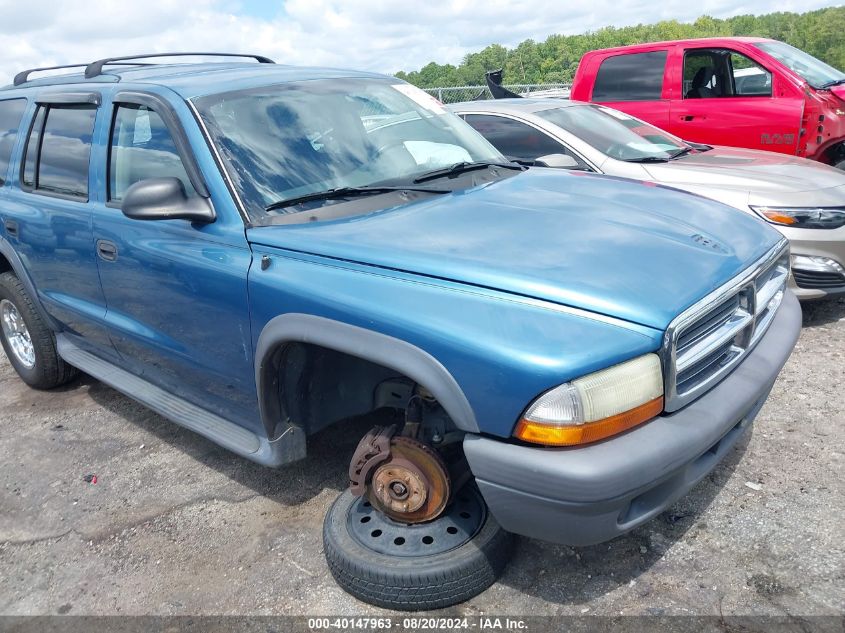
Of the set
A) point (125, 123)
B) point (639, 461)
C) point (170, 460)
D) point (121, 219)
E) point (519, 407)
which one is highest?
point (125, 123)

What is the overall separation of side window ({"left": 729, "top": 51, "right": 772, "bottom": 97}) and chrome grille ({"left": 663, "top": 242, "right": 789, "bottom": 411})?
5.19 metres

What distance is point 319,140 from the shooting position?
3.03 meters

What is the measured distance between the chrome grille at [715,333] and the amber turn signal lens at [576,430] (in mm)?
162

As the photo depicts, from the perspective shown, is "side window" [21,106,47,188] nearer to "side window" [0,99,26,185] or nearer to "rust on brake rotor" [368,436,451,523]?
"side window" [0,99,26,185]

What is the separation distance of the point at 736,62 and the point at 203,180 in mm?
6478

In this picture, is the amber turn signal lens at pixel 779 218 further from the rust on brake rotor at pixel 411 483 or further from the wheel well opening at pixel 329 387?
the rust on brake rotor at pixel 411 483

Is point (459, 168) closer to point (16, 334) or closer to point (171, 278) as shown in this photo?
point (171, 278)

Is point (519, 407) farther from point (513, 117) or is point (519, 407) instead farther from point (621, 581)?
point (513, 117)

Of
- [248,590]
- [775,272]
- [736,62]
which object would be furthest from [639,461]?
[736,62]

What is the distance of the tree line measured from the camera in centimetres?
4797

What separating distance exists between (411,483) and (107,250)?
1.87 metres

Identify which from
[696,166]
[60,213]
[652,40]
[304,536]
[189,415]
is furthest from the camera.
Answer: [652,40]

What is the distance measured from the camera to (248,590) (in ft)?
8.73

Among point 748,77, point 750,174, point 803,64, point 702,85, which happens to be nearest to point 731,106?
point 748,77
